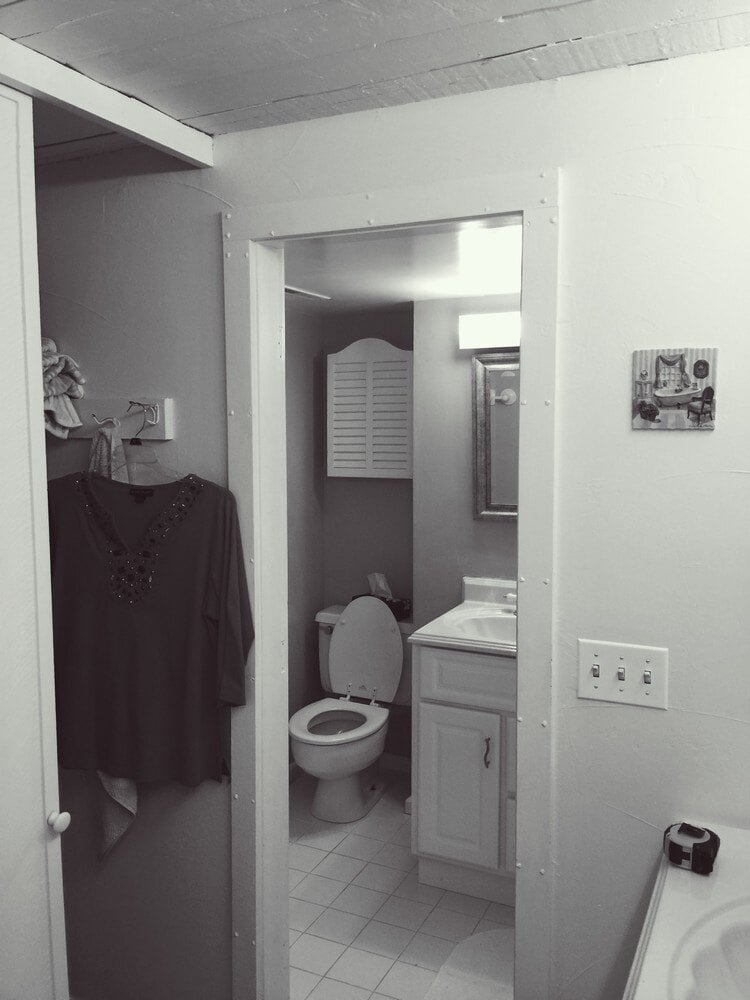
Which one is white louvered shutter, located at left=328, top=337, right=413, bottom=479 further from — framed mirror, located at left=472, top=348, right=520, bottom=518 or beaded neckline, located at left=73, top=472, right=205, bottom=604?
beaded neckline, located at left=73, top=472, right=205, bottom=604

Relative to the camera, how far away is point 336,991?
7.61ft

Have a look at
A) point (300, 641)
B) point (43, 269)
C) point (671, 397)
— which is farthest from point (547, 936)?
point (300, 641)

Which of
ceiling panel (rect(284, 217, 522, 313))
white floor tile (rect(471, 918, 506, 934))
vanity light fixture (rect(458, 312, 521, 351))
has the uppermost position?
ceiling panel (rect(284, 217, 522, 313))

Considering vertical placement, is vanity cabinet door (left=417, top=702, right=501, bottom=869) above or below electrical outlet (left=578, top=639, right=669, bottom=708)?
below

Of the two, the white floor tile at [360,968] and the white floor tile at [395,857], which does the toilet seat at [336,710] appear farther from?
the white floor tile at [360,968]

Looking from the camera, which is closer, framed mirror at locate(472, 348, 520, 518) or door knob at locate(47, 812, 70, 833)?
door knob at locate(47, 812, 70, 833)

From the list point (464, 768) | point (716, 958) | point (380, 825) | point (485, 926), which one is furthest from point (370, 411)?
point (716, 958)

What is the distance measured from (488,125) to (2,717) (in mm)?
1396

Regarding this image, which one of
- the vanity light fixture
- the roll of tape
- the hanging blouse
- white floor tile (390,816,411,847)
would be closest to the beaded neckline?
the hanging blouse

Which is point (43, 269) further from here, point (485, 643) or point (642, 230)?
point (485, 643)

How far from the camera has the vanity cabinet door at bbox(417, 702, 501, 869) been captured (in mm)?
2752

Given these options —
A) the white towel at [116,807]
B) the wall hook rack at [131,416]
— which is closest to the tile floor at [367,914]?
the white towel at [116,807]

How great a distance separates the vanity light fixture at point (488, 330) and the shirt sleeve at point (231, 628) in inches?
64.8

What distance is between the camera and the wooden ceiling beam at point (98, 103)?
52.2 inches
